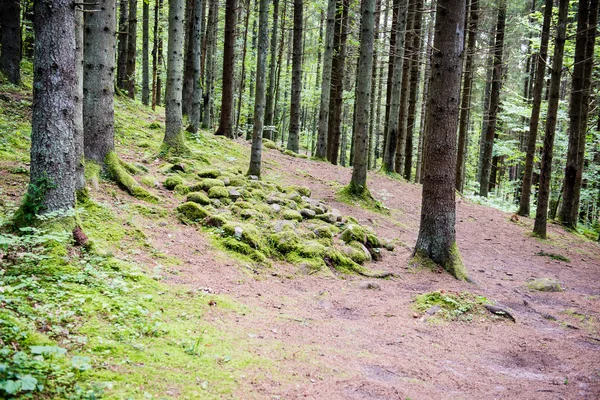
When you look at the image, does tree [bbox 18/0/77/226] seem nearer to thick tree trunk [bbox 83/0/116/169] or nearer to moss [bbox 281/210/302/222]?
thick tree trunk [bbox 83/0/116/169]

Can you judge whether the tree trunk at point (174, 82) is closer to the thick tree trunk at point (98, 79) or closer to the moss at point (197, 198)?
the moss at point (197, 198)

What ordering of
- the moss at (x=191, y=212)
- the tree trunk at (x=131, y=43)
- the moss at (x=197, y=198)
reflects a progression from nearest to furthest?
the moss at (x=191, y=212) → the moss at (x=197, y=198) → the tree trunk at (x=131, y=43)

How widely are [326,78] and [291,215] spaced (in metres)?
9.85

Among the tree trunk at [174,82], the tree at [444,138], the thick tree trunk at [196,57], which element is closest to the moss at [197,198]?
the tree trunk at [174,82]

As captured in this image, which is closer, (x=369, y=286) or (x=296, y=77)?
(x=369, y=286)

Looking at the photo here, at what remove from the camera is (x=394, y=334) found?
4.90m

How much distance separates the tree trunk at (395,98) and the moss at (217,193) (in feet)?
33.5

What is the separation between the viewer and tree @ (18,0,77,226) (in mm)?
3973

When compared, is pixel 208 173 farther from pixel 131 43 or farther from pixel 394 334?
pixel 131 43

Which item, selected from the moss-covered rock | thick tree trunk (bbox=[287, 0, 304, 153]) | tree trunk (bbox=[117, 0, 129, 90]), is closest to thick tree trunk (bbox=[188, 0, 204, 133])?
thick tree trunk (bbox=[287, 0, 304, 153])

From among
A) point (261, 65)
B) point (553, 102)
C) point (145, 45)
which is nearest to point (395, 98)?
point (553, 102)

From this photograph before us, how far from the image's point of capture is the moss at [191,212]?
7333 millimetres

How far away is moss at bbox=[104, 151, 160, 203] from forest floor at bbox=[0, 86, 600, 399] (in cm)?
20

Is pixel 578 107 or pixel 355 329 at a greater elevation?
pixel 578 107
